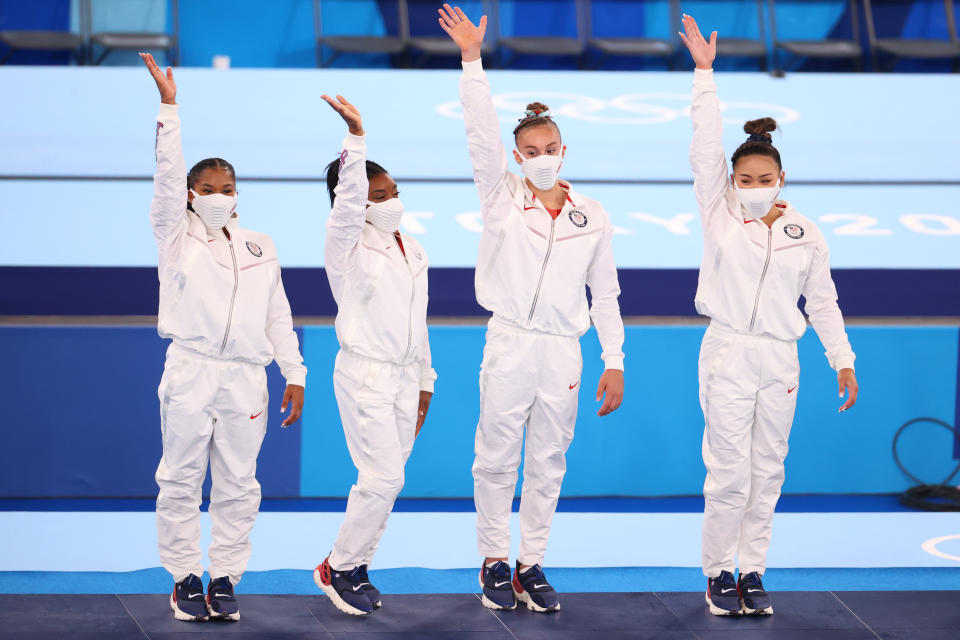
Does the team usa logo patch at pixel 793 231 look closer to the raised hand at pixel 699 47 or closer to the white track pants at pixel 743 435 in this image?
the white track pants at pixel 743 435

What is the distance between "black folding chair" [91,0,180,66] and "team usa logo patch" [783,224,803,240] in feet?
18.1

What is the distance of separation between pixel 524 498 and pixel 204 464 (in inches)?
45.5

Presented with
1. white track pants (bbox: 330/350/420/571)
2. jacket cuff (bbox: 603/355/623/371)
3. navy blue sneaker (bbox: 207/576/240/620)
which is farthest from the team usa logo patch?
navy blue sneaker (bbox: 207/576/240/620)

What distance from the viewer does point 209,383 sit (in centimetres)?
361

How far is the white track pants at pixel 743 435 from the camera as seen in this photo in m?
3.82

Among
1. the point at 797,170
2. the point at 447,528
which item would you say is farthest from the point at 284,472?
the point at 797,170

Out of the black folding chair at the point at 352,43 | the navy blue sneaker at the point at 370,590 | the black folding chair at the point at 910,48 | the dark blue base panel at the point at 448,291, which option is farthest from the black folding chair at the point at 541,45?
the navy blue sneaker at the point at 370,590

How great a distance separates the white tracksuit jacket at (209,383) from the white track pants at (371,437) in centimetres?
31

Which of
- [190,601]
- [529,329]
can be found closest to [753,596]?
[529,329]

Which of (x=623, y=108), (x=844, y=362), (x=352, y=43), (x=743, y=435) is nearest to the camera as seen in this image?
(x=743, y=435)

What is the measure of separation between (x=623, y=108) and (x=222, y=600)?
481 centimetres

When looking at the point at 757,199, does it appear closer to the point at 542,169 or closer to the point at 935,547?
the point at 542,169

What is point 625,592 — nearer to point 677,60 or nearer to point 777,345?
point 777,345

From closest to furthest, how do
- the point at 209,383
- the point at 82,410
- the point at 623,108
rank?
the point at 209,383 < the point at 82,410 < the point at 623,108
